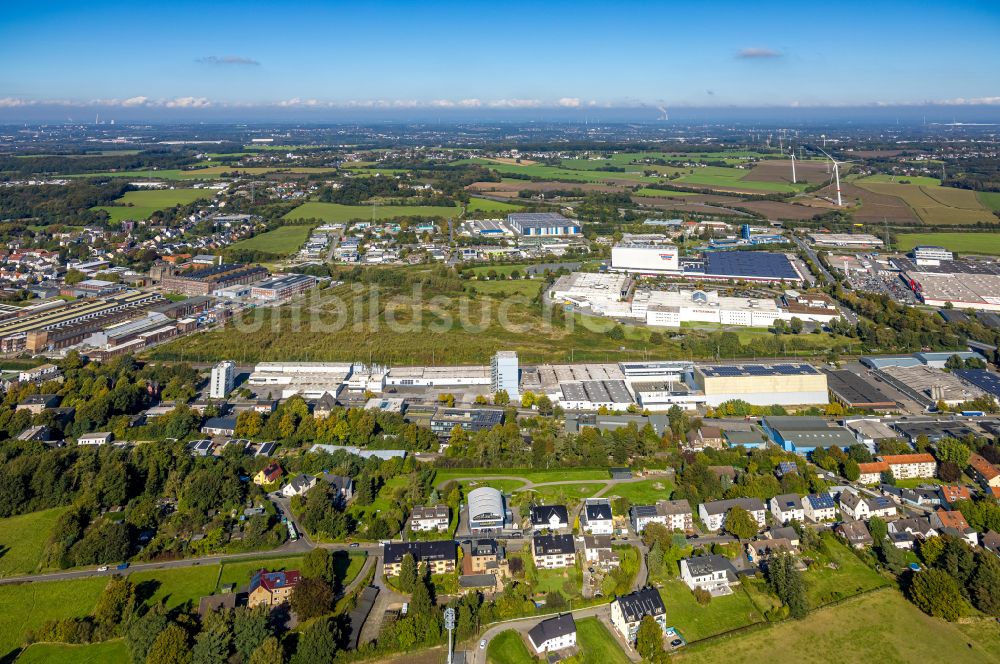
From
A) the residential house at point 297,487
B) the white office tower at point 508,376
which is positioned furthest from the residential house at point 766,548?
the residential house at point 297,487

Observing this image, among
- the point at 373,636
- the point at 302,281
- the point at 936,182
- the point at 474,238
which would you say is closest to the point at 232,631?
the point at 373,636

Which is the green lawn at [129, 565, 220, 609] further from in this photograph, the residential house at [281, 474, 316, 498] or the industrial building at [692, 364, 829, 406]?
the industrial building at [692, 364, 829, 406]

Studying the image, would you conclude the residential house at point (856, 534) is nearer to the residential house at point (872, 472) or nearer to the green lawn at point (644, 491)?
the residential house at point (872, 472)

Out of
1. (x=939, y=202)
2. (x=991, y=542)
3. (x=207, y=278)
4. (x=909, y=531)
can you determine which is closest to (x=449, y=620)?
(x=909, y=531)

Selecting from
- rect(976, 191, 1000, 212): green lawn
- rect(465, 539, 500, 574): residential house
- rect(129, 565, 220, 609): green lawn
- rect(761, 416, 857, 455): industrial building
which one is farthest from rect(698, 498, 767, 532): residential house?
rect(976, 191, 1000, 212): green lawn

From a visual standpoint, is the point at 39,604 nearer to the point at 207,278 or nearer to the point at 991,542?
the point at 991,542
